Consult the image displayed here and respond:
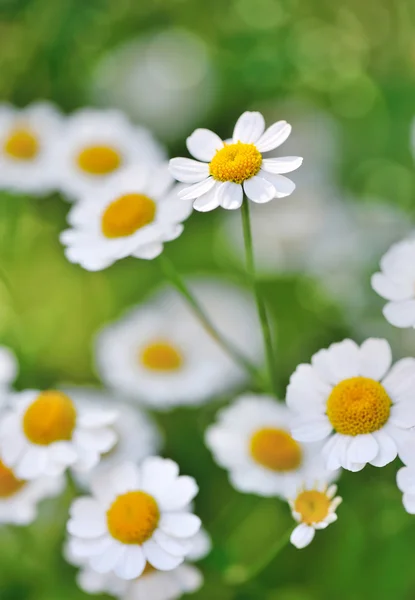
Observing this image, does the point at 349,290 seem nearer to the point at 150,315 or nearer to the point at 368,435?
the point at 150,315

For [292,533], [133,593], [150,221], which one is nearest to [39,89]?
[150,221]

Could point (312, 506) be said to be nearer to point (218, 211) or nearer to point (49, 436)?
point (49, 436)

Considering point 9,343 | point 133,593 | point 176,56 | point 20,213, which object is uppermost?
point 176,56

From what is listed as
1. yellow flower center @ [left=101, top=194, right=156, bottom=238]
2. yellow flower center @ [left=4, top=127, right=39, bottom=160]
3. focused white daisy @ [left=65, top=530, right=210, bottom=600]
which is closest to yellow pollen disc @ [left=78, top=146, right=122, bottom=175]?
yellow flower center @ [left=4, top=127, right=39, bottom=160]

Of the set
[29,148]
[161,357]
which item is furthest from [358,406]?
[29,148]

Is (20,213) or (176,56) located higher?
(176,56)

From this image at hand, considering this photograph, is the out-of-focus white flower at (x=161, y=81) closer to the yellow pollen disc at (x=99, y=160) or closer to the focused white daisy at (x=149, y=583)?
the yellow pollen disc at (x=99, y=160)

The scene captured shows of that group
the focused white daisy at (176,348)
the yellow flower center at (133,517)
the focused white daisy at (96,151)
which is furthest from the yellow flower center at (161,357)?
the yellow flower center at (133,517)
